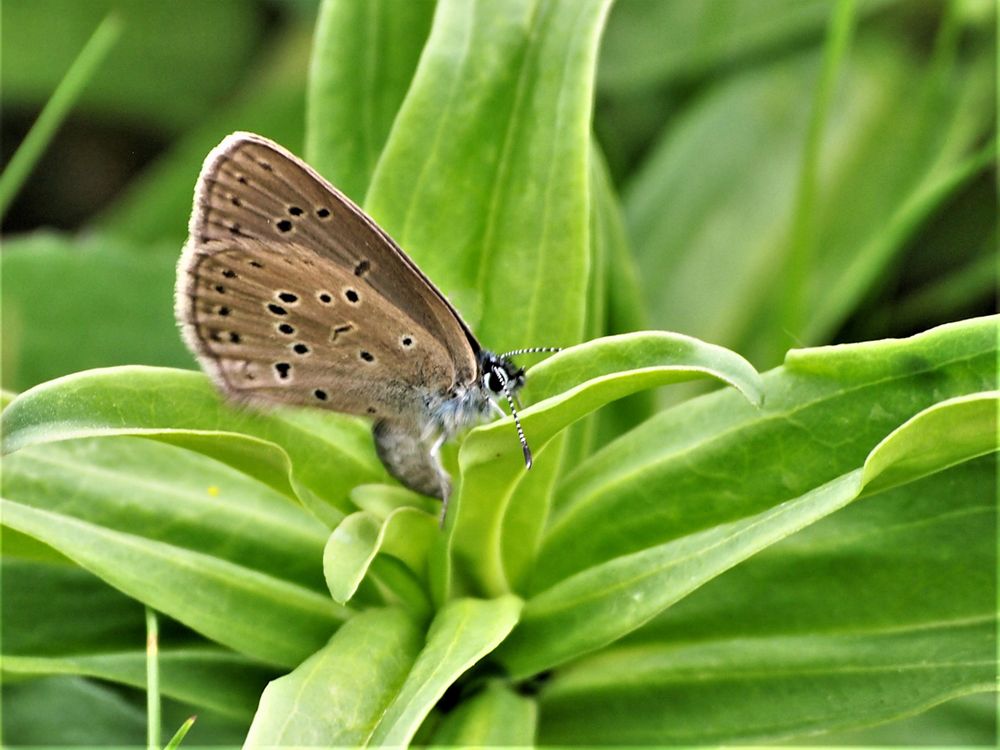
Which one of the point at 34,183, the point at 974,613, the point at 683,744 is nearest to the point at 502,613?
the point at 683,744


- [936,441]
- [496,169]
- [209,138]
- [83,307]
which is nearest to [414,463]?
[496,169]

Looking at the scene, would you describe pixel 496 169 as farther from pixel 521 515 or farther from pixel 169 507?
pixel 169 507

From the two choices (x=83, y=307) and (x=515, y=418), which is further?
(x=83, y=307)

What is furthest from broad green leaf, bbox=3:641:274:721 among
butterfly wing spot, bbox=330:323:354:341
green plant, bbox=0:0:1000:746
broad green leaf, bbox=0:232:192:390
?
broad green leaf, bbox=0:232:192:390

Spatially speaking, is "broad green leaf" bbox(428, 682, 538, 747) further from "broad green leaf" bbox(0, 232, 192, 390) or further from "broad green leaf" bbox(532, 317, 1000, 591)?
"broad green leaf" bbox(0, 232, 192, 390)

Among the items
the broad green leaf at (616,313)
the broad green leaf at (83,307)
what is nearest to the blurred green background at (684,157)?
the broad green leaf at (83,307)
